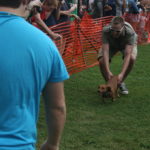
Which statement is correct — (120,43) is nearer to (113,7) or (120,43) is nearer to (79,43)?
(79,43)

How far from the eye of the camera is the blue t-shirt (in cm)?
160

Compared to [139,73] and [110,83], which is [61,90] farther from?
[139,73]

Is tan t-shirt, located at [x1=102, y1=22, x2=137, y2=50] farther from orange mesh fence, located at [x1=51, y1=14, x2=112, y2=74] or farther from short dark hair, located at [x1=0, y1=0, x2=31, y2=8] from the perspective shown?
short dark hair, located at [x1=0, y1=0, x2=31, y2=8]

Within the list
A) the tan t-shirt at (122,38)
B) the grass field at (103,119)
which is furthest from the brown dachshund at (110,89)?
the tan t-shirt at (122,38)

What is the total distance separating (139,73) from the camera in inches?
333

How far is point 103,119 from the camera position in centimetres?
526

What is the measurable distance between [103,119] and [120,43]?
1774 mm

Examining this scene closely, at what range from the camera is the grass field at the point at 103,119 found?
439 cm

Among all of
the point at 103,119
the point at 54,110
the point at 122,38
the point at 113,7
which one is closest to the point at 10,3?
the point at 54,110

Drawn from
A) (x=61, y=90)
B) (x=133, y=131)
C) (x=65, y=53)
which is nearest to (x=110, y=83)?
(x=133, y=131)

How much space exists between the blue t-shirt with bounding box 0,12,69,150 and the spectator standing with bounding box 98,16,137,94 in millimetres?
4561

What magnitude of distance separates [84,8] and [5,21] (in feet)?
56.0

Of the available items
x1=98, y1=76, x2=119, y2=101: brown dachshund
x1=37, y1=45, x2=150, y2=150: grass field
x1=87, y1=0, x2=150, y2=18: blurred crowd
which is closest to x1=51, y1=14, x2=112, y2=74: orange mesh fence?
x1=37, y1=45, x2=150, y2=150: grass field

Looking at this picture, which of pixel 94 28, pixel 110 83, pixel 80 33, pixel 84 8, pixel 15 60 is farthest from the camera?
pixel 84 8
